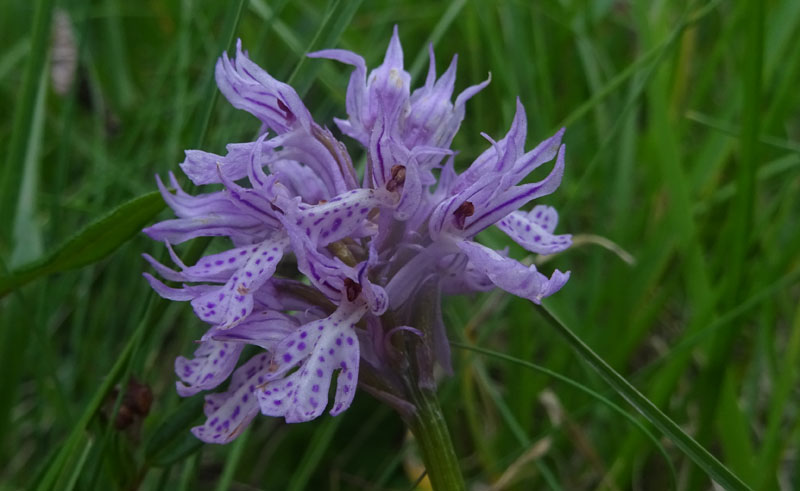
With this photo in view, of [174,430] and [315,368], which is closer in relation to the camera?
[315,368]

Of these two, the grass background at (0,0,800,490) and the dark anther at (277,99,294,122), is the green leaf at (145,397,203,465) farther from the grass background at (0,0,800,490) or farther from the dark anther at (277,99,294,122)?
the dark anther at (277,99,294,122)

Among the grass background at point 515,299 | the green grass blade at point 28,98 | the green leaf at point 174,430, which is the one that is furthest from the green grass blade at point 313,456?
the green grass blade at point 28,98

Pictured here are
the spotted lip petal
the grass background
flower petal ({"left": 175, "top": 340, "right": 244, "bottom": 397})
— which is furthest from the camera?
the grass background

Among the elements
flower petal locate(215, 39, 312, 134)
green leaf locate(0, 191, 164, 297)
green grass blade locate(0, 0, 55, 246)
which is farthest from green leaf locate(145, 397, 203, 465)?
green grass blade locate(0, 0, 55, 246)

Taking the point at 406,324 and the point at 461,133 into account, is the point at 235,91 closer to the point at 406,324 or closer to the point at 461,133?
the point at 406,324

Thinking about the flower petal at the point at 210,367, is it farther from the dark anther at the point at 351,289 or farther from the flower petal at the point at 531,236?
the flower petal at the point at 531,236

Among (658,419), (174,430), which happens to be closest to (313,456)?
(174,430)

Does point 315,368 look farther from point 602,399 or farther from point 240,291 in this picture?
point 602,399
